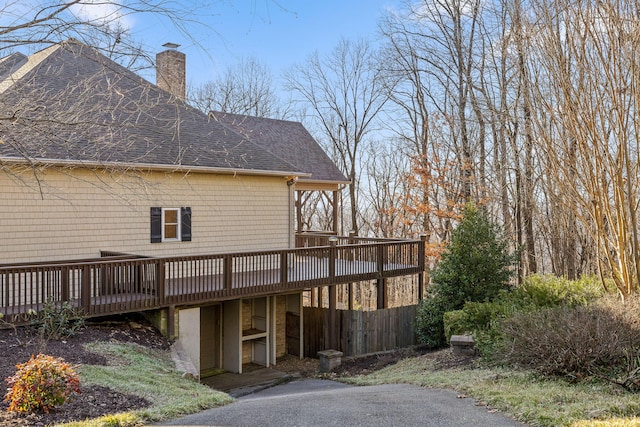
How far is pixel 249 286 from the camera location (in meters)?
12.3

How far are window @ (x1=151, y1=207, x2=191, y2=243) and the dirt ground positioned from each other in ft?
8.61

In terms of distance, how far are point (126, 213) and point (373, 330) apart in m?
6.79

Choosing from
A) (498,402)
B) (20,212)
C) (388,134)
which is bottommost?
(498,402)

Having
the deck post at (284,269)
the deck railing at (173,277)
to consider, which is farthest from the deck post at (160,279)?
the deck post at (284,269)

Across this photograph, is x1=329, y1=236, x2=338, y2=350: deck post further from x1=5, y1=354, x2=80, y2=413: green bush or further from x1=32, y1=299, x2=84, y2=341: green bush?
x1=5, y1=354, x2=80, y2=413: green bush

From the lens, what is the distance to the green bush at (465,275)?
1360 cm

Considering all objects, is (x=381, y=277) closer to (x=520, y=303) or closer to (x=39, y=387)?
(x=520, y=303)

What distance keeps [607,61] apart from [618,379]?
19.3ft

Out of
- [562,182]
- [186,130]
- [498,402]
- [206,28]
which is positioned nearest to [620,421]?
[498,402]

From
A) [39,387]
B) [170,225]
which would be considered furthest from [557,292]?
[39,387]

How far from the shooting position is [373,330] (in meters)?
14.2

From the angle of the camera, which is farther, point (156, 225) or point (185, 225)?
point (185, 225)

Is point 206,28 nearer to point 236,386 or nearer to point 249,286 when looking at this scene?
point 249,286

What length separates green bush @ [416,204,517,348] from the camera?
44.6 feet
